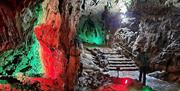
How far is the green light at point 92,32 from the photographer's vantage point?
3091 centimetres

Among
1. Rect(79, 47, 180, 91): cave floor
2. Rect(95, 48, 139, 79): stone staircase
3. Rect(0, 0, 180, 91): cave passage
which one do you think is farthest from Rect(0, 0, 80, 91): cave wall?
Rect(95, 48, 139, 79): stone staircase

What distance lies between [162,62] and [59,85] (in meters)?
13.0

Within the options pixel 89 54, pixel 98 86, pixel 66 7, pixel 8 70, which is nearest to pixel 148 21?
pixel 89 54

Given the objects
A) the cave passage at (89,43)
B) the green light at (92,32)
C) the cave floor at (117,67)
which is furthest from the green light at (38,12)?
the green light at (92,32)

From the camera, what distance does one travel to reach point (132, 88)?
1363cm

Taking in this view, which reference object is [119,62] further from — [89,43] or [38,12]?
[38,12]

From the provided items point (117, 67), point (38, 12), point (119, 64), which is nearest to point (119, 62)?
point (119, 64)

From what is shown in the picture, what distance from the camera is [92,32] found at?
31.4 metres

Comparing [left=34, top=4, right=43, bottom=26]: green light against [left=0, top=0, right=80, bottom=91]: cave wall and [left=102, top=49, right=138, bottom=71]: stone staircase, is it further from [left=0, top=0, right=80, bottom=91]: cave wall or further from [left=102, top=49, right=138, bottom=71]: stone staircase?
[left=102, top=49, right=138, bottom=71]: stone staircase

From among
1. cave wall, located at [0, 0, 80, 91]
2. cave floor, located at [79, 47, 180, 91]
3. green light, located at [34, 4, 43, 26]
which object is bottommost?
cave floor, located at [79, 47, 180, 91]

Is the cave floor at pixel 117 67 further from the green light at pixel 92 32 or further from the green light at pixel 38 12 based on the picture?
the green light at pixel 38 12

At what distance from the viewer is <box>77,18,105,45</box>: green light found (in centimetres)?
3091

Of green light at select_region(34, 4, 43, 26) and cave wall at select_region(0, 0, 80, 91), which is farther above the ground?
green light at select_region(34, 4, 43, 26)

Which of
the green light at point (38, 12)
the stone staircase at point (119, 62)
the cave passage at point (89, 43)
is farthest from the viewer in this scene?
the stone staircase at point (119, 62)
